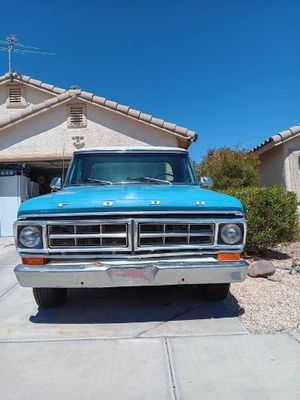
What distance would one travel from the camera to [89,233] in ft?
13.9

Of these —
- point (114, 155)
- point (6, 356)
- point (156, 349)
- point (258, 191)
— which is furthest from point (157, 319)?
point (258, 191)

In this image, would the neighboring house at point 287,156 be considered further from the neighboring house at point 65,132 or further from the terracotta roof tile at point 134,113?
the terracotta roof tile at point 134,113

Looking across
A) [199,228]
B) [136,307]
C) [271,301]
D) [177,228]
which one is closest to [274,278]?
[271,301]

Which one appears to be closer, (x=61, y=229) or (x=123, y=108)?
(x=61, y=229)

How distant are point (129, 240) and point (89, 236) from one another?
1.30 feet

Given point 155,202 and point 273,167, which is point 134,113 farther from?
point 155,202

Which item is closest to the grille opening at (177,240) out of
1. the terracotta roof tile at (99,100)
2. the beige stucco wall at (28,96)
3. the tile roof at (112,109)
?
the tile roof at (112,109)

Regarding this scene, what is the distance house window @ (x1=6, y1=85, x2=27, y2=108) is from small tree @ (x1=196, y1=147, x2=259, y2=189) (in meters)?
8.10

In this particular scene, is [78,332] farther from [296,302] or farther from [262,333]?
[296,302]

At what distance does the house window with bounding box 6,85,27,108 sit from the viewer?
17.2m

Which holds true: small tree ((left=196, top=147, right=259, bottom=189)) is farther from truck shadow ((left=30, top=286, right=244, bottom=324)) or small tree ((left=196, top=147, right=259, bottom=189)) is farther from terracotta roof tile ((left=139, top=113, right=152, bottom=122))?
truck shadow ((left=30, top=286, right=244, bottom=324))

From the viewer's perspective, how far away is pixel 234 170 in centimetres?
1387

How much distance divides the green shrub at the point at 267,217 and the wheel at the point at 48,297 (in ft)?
12.7

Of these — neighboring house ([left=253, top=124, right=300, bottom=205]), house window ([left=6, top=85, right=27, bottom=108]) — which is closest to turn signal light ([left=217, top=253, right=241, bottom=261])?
neighboring house ([left=253, top=124, right=300, bottom=205])
